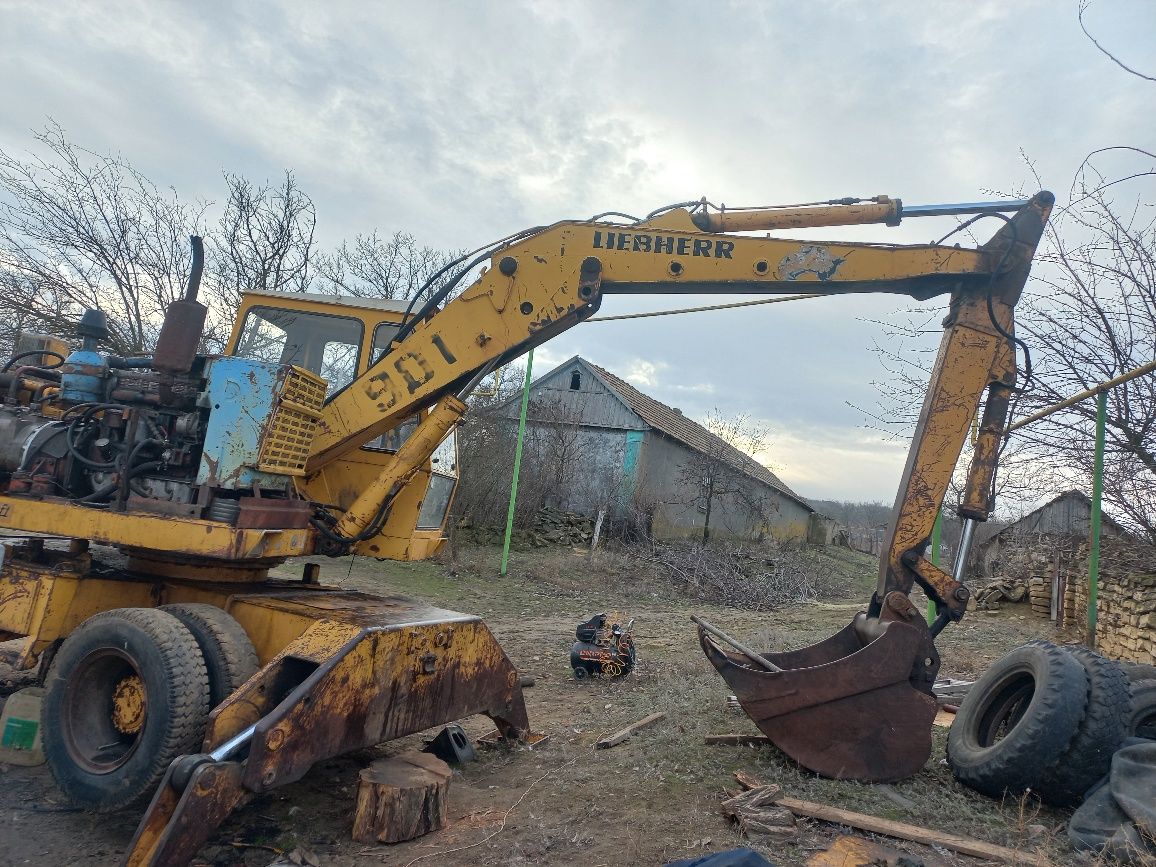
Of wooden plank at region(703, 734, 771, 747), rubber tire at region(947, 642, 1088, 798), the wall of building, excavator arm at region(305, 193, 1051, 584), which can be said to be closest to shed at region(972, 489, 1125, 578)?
excavator arm at region(305, 193, 1051, 584)

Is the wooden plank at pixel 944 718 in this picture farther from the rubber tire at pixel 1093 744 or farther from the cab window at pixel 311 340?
the cab window at pixel 311 340

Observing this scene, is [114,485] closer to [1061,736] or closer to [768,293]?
[768,293]

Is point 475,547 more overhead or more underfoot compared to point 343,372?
more underfoot

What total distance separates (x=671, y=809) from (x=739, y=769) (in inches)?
27.4

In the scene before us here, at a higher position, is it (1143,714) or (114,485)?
(114,485)

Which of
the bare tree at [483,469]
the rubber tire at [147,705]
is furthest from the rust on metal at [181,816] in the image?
the bare tree at [483,469]

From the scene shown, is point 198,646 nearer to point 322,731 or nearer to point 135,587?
point 322,731

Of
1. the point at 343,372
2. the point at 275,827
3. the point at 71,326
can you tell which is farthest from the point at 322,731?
the point at 71,326

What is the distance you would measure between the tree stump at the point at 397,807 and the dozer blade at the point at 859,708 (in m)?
1.86

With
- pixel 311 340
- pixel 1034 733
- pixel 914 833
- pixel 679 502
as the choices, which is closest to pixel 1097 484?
pixel 1034 733

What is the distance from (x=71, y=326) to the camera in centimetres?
1325

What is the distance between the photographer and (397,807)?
380 cm

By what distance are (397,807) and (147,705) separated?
1361mm

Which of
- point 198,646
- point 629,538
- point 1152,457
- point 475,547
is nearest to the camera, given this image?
point 198,646
